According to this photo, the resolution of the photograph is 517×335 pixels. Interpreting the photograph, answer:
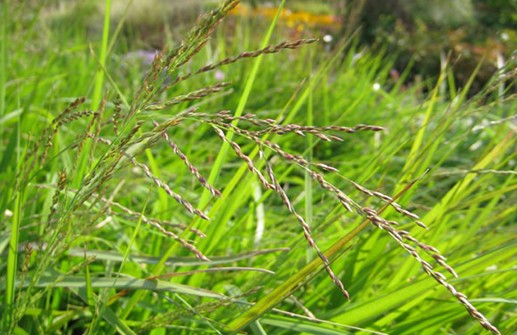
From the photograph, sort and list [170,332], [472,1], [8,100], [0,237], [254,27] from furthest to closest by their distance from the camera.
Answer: [472,1] → [254,27] → [8,100] → [170,332] → [0,237]

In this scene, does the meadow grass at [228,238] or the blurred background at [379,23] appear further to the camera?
the blurred background at [379,23]

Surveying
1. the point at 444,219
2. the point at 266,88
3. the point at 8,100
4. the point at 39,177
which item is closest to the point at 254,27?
the point at 266,88

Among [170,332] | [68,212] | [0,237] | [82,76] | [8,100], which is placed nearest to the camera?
[68,212]

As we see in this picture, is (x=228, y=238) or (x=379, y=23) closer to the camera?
(x=228, y=238)

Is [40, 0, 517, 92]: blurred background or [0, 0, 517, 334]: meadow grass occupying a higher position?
[0, 0, 517, 334]: meadow grass

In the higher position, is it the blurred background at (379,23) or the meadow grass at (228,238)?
the meadow grass at (228,238)

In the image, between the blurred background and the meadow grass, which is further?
the blurred background

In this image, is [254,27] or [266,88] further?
[254,27]

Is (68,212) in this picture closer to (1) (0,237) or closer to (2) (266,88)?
(1) (0,237)

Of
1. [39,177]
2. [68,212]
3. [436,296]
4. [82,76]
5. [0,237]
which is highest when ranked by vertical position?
[68,212]

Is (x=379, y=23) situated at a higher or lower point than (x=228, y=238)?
lower

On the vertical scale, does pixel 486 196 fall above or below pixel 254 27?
above
